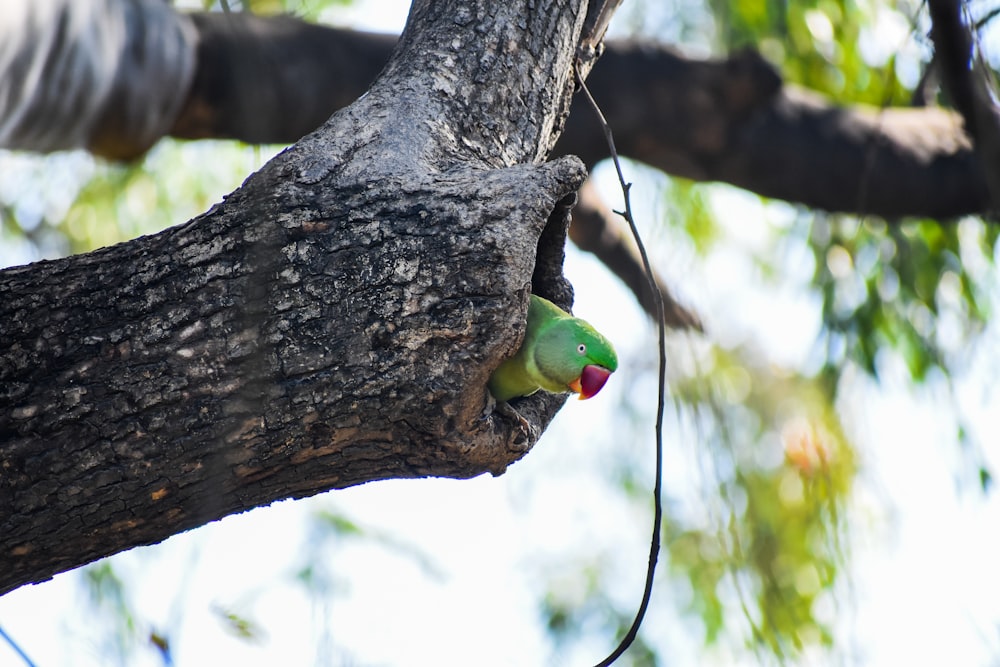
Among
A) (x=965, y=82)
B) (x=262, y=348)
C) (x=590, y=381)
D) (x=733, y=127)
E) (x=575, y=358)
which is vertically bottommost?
(x=733, y=127)

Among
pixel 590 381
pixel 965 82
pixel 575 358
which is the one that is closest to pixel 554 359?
pixel 575 358

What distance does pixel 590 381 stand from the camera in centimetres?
200

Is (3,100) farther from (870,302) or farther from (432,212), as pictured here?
(870,302)

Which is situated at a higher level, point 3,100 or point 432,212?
point 432,212

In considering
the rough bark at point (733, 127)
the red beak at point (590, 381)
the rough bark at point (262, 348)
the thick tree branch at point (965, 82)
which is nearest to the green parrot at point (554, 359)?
the red beak at point (590, 381)

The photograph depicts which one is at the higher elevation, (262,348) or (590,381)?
(262,348)

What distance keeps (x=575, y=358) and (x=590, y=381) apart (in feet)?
0.42

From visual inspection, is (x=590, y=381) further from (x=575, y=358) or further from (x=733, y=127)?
(x=733, y=127)

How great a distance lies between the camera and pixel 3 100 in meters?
2.77

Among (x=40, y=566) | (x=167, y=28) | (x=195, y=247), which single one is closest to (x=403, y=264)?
(x=195, y=247)

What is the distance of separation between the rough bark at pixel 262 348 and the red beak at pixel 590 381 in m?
0.42

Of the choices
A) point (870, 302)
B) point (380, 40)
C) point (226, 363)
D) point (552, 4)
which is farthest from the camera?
point (870, 302)

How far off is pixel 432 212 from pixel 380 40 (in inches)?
92.7

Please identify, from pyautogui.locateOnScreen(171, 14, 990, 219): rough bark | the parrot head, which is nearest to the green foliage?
pyautogui.locateOnScreen(171, 14, 990, 219): rough bark
